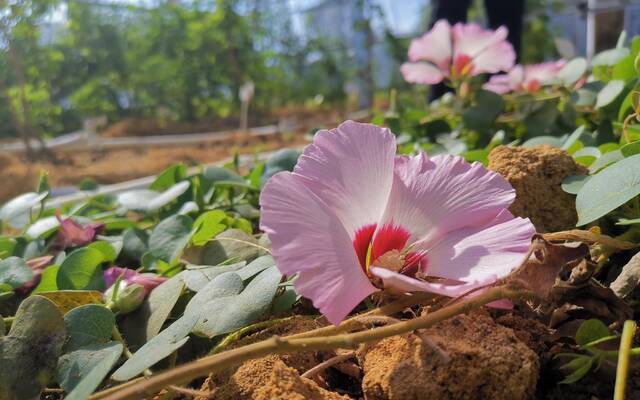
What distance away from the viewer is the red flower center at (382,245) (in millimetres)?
553

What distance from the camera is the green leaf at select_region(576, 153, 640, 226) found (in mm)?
594

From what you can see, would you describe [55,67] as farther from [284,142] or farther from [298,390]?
[298,390]

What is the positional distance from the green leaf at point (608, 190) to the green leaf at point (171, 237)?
470 millimetres

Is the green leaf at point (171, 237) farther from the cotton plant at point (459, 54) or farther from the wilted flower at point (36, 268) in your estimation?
the cotton plant at point (459, 54)

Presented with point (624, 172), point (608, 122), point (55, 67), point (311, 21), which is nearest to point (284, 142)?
point (55, 67)

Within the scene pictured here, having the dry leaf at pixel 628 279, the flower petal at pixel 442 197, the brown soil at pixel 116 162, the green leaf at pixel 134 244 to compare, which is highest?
the flower petal at pixel 442 197

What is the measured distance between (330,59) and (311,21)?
224cm

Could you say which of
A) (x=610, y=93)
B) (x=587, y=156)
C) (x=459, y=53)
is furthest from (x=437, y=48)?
(x=587, y=156)

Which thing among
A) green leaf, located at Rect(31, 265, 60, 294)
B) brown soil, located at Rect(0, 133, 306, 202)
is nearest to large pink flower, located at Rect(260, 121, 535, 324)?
green leaf, located at Rect(31, 265, 60, 294)

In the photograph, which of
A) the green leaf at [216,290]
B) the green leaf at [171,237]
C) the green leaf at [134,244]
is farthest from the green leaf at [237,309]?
the green leaf at [134,244]

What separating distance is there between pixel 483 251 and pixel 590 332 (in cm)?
11

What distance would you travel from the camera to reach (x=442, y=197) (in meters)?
0.57

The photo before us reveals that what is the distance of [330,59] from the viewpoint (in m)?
8.55

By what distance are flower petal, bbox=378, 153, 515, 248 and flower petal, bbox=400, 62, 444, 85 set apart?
28.8 inches
